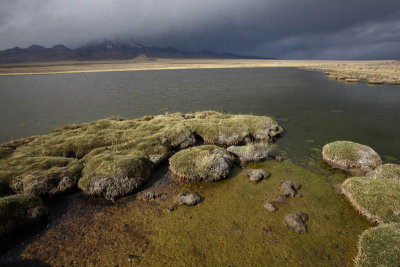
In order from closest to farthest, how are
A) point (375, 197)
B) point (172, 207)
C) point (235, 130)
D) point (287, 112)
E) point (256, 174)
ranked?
point (375, 197) < point (172, 207) < point (256, 174) < point (235, 130) < point (287, 112)

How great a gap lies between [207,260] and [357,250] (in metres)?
8.71

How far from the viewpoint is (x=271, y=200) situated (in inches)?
602

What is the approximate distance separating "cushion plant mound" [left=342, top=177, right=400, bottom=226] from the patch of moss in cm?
180

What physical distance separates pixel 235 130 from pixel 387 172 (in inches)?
620

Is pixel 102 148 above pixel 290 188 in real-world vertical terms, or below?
above

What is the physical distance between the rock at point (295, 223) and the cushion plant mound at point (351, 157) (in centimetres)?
1008

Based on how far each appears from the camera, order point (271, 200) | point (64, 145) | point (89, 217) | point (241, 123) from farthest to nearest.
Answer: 1. point (241, 123)
2. point (64, 145)
3. point (271, 200)
4. point (89, 217)

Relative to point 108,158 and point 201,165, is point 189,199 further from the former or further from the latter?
point 108,158

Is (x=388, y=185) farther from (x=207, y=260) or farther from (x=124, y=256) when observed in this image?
(x=124, y=256)

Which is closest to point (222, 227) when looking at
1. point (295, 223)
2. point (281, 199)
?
point (295, 223)

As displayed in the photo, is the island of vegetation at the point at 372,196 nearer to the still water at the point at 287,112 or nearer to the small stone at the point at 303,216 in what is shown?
the small stone at the point at 303,216

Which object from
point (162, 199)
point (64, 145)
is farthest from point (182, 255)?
point (64, 145)

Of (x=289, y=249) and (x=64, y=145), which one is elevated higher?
(x=64, y=145)

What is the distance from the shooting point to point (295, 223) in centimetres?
1280
